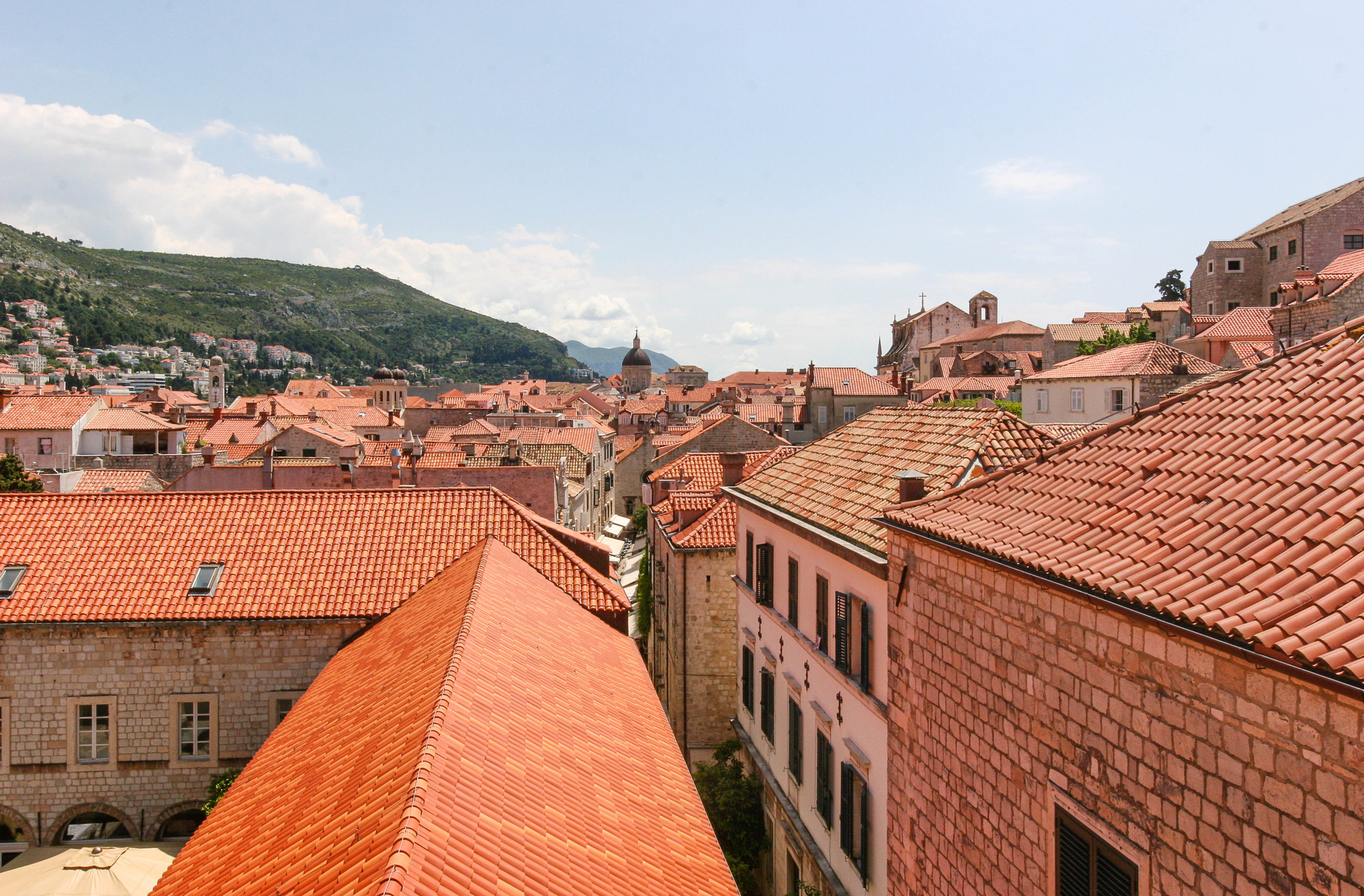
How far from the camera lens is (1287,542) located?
16.6 ft

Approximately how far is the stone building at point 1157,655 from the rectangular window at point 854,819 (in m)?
2.42

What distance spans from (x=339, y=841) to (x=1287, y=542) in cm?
634

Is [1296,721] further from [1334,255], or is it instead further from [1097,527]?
[1334,255]

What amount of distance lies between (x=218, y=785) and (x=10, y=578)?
18.6 ft

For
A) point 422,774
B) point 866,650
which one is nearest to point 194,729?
point 422,774

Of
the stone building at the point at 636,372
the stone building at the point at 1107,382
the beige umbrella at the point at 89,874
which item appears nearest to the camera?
the beige umbrella at the point at 89,874

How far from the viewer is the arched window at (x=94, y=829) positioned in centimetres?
1602

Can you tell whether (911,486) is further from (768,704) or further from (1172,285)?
(1172,285)

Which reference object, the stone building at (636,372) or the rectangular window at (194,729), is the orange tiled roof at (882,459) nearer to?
the rectangular window at (194,729)

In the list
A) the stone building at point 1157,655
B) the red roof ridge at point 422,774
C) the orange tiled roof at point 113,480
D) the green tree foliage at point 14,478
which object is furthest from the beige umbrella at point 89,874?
the green tree foliage at point 14,478

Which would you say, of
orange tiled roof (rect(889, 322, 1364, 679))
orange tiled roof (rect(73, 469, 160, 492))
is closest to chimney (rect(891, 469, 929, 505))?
orange tiled roof (rect(889, 322, 1364, 679))

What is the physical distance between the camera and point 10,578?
16.6 metres

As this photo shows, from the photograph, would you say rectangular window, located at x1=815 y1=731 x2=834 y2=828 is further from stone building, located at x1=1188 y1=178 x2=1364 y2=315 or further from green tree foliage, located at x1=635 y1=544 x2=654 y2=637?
stone building, located at x1=1188 y1=178 x2=1364 y2=315

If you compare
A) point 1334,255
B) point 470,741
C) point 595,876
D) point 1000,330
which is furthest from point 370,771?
point 1000,330
